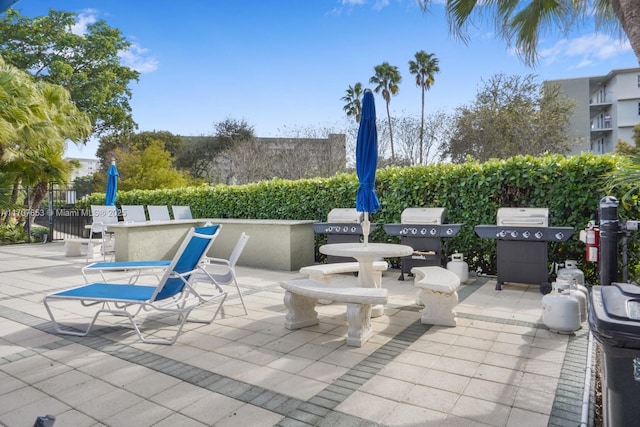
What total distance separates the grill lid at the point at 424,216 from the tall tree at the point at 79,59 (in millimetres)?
18832

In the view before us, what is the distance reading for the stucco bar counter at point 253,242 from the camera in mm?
7578

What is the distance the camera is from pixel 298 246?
7.74 m

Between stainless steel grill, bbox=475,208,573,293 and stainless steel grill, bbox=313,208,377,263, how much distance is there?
6.75 ft

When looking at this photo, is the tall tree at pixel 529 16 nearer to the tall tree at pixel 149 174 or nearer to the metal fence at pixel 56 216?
the metal fence at pixel 56 216

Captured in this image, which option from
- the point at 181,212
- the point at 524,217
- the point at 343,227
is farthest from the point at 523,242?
the point at 181,212

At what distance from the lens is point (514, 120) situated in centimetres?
1823

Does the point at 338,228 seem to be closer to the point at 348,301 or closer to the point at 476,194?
the point at 476,194

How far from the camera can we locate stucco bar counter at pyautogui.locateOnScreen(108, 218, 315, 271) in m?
7.58

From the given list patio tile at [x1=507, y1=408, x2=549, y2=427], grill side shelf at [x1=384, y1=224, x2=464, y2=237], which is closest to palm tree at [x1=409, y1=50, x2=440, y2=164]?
grill side shelf at [x1=384, y1=224, x2=464, y2=237]

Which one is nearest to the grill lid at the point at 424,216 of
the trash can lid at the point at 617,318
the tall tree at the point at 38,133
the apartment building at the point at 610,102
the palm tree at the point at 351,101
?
the trash can lid at the point at 617,318

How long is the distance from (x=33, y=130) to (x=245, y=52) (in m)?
7.26

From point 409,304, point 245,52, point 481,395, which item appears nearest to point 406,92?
point 245,52

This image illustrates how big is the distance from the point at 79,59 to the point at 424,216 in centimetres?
2072

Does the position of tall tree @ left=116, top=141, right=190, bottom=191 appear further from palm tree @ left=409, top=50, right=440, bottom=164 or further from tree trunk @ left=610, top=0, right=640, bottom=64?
tree trunk @ left=610, top=0, right=640, bottom=64
